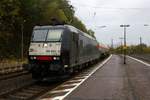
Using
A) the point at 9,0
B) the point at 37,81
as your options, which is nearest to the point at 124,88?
the point at 37,81

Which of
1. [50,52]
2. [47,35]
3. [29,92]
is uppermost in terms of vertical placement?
[47,35]

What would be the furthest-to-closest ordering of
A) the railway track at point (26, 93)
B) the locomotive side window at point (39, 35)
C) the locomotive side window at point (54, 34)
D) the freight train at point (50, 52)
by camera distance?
1. the locomotive side window at point (39, 35)
2. the locomotive side window at point (54, 34)
3. the freight train at point (50, 52)
4. the railway track at point (26, 93)

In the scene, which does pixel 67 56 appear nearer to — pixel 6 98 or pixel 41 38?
pixel 41 38

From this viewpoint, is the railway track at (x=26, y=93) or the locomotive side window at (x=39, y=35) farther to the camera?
the locomotive side window at (x=39, y=35)

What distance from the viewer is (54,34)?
2484cm

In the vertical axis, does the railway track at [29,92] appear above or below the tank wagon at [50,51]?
below

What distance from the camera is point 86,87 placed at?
21.3m

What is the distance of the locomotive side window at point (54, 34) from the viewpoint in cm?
2459

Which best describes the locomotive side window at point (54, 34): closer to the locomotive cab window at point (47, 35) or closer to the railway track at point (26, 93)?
the locomotive cab window at point (47, 35)

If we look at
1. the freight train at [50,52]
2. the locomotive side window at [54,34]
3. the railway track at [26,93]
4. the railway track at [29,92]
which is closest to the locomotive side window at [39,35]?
the freight train at [50,52]

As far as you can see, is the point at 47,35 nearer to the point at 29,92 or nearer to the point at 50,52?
the point at 50,52

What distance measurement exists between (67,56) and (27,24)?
47.6m

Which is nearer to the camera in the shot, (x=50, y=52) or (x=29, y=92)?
(x=29, y=92)

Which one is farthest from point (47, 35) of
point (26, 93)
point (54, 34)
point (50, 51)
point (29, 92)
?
point (26, 93)
